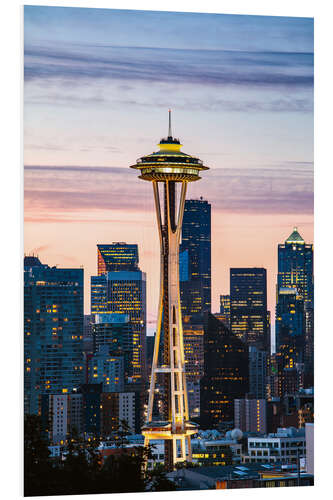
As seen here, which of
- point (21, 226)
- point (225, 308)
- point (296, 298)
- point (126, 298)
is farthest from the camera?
point (225, 308)

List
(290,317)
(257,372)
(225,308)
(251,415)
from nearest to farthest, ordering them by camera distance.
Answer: (290,317) → (251,415) → (225,308) → (257,372)

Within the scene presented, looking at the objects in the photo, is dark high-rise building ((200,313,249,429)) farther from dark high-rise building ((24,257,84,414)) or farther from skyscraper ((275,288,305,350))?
dark high-rise building ((24,257,84,414))

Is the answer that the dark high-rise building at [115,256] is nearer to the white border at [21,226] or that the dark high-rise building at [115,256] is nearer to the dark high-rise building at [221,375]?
the dark high-rise building at [221,375]

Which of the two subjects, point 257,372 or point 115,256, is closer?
point 115,256

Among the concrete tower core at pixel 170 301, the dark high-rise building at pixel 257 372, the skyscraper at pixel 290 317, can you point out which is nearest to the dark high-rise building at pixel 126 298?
the concrete tower core at pixel 170 301

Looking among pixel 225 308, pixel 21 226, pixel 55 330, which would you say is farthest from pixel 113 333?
pixel 21 226

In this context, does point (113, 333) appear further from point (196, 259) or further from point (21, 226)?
point (21, 226)
